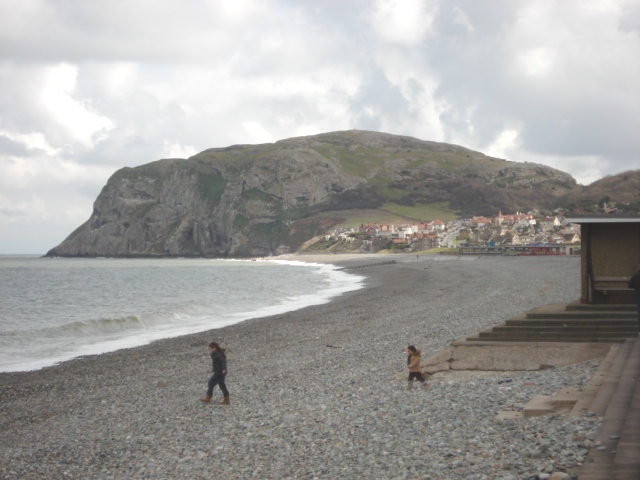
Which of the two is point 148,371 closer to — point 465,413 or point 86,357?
point 86,357

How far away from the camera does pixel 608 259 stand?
1556cm

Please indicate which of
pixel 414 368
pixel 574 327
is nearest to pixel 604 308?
pixel 574 327

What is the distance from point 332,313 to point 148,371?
13652mm

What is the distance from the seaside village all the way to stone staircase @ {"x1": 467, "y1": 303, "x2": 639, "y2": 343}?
103452 millimetres

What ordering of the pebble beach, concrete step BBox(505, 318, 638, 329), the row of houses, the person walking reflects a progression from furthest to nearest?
1. the row of houses
2. concrete step BBox(505, 318, 638, 329)
3. the person walking
4. the pebble beach

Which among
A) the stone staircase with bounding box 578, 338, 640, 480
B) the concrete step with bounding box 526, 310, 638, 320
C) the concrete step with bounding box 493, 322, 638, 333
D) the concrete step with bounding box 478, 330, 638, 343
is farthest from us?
the concrete step with bounding box 526, 310, 638, 320

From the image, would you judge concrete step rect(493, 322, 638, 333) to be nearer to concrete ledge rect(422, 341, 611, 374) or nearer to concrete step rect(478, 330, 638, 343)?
concrete step rect(478, 330, 638, 343)

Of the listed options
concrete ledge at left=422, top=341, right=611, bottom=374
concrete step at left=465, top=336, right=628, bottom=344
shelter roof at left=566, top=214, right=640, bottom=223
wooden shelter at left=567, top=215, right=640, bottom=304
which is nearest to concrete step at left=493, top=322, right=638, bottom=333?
concrete step at left=465, top=336, right=628, bottom=344

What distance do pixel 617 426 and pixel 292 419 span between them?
5.39 metres

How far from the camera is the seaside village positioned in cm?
12781

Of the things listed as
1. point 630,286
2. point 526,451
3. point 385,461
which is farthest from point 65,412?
point 630,286

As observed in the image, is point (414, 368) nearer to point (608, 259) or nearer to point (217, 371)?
point (217, 371)

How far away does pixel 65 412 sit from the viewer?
14500mm

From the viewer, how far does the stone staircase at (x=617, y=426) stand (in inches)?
229
